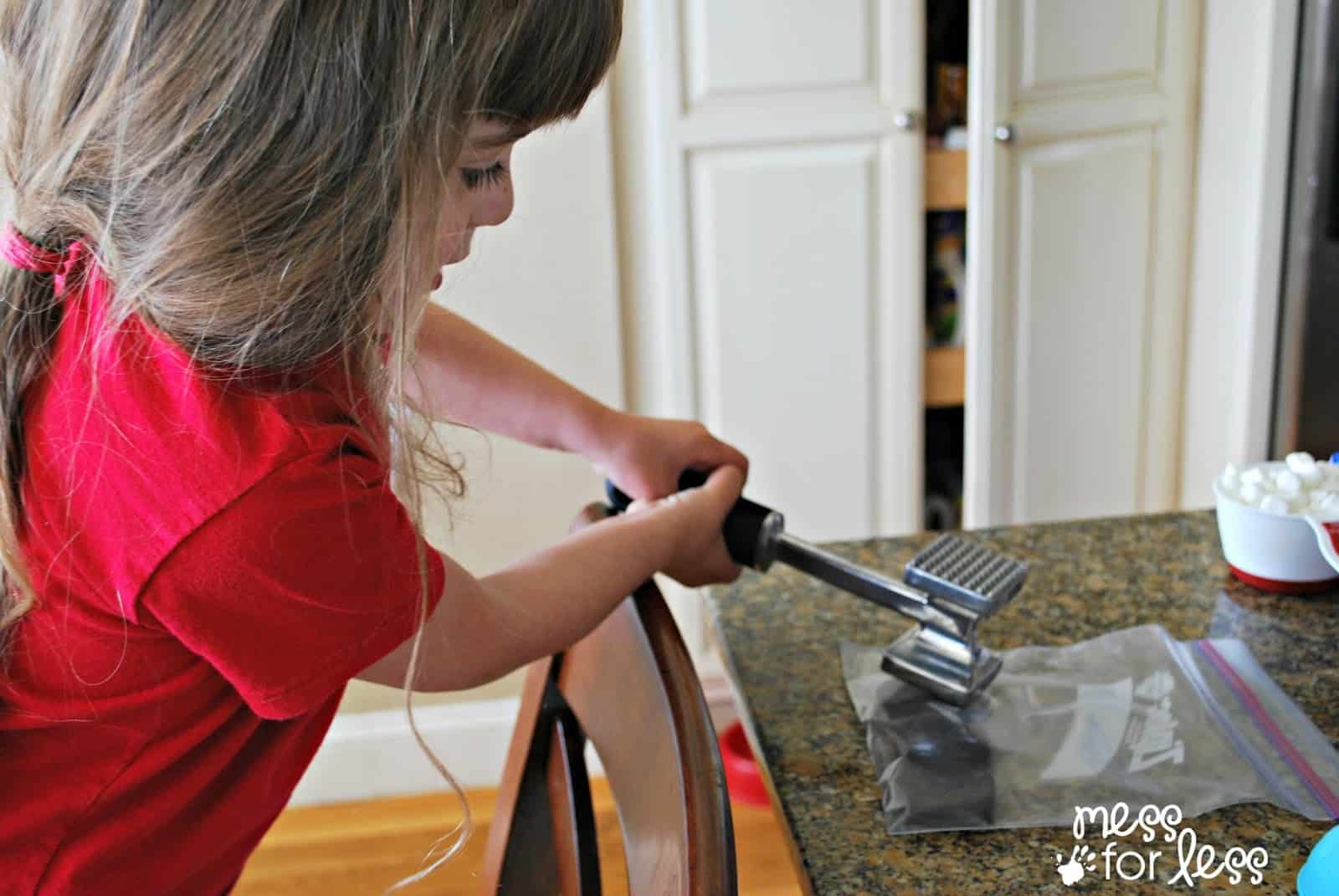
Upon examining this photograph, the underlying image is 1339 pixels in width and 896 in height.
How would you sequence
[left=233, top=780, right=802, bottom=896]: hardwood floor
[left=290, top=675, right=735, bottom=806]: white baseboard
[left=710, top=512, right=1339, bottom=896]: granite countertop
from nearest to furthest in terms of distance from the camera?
1. [left=710, top=512, right=1339, bottom=896]: granite countertop
2. [left=233, top=780, right=802, bottom=896]: hardwood floor
3. [left=290, top=675, right=735, bottom=806]: white baseboard

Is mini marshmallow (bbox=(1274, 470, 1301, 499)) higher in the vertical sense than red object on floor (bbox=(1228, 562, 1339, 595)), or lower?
higher

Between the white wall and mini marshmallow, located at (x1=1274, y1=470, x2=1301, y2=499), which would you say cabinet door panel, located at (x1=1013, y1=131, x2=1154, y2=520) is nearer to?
the white wall

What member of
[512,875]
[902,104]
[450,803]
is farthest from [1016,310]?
[512,875]

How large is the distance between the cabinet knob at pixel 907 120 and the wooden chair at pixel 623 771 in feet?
3.63

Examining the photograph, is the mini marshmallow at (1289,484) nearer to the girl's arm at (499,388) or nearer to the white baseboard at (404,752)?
the girl's arm at (499,388)

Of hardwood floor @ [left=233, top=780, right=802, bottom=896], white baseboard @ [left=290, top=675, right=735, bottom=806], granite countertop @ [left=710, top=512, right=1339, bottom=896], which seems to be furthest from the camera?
white baseboard @ [left=290, top=675, right=735, bottom=806]

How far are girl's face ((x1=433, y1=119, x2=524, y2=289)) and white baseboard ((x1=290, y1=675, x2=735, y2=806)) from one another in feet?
4.42

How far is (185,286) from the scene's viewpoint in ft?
2.11

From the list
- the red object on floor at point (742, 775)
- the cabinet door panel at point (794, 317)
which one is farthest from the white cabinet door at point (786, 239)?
the red object on floor at point (742, 775)

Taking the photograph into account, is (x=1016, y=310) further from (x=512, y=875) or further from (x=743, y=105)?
(x=512, y=875)

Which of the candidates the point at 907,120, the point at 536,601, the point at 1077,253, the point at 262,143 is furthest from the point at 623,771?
the point at 1077,253

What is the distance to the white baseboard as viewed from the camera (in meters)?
1.97

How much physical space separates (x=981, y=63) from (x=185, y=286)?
4.31 ft

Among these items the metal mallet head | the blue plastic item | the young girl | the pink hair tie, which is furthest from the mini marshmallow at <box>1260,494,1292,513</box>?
the pink hair tie
